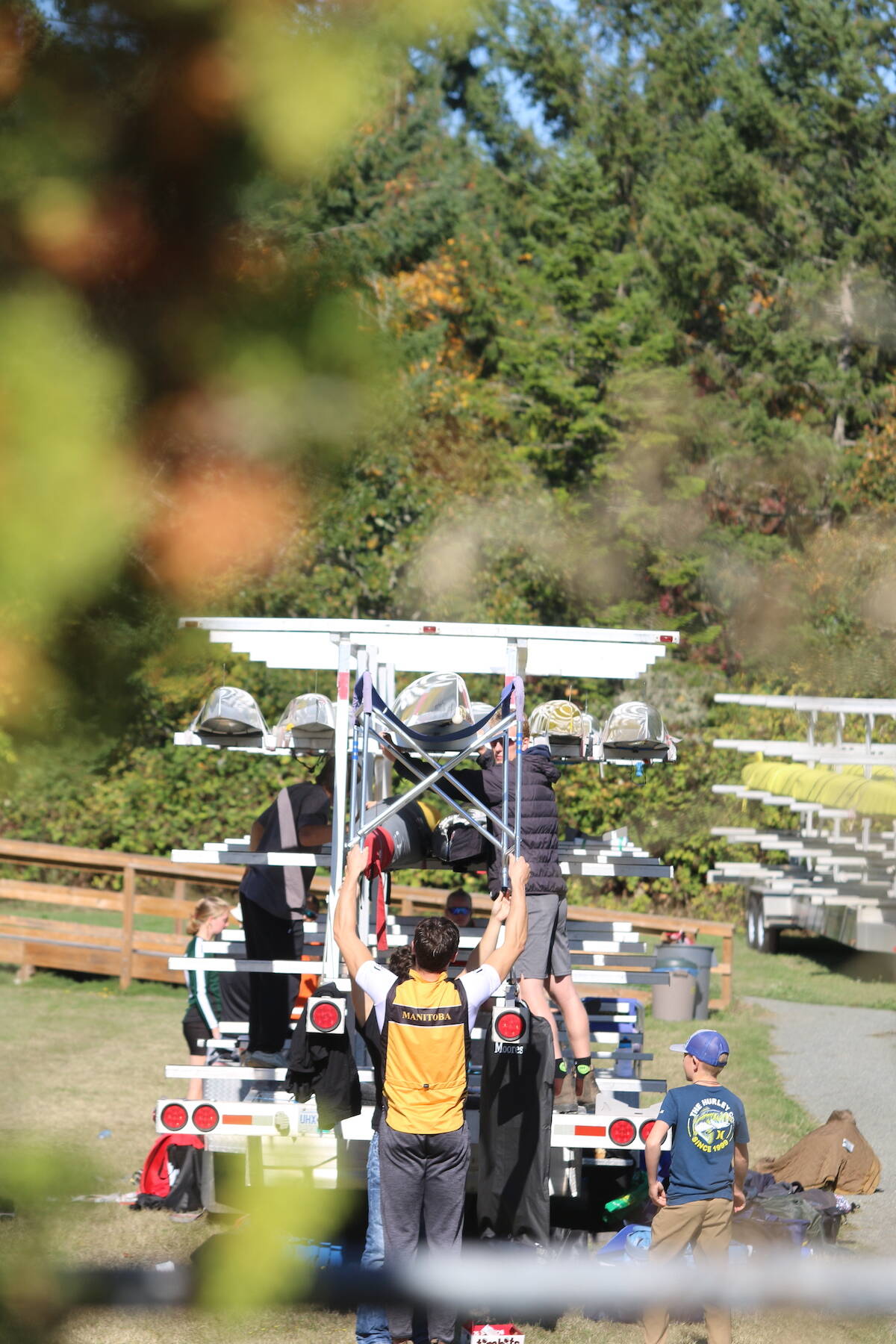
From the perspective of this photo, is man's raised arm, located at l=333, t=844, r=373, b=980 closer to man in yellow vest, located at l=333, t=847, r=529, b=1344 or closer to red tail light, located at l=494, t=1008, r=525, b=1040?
man in yellow vest, located at l=333, t=847, r=529, b=1344

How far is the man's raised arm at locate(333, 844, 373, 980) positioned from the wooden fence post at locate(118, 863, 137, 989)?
7300mm

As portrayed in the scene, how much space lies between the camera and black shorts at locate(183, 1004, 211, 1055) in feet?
24.3

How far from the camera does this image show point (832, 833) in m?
14.0

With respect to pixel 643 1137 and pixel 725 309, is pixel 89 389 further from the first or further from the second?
pixel 725 309

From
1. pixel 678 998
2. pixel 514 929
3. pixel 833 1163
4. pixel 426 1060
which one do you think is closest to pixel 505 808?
pixel 514 929

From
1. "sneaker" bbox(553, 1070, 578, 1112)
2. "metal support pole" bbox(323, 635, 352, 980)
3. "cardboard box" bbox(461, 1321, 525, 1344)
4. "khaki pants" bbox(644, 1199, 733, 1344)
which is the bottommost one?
"cardboard box" bbox(461, 1321, 525, 1344)

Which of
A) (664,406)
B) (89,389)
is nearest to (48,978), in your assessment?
(664,406)

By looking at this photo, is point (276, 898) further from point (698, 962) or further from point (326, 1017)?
point (698, 962)

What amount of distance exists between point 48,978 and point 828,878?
7.29 meters

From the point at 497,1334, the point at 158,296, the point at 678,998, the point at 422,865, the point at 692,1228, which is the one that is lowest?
the point at 497,1334

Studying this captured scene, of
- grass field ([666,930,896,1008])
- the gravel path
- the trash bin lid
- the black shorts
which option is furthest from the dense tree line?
grass field ([666,930,896,1008])

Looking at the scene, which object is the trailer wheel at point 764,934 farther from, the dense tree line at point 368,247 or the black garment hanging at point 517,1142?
the black garment hanging at point 517,1142

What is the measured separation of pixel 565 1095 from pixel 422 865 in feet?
3.61

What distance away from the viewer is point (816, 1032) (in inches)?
451
